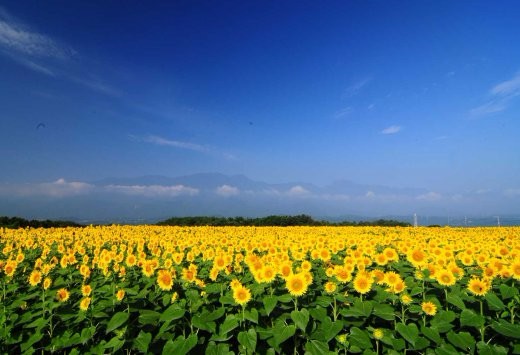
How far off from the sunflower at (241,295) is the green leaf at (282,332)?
1.38 ft

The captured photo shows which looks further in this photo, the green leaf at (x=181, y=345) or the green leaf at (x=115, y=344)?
the green leaf at (x=115, y=344)

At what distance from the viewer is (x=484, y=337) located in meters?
4.19

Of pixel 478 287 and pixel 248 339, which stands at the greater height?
pixel 478 287

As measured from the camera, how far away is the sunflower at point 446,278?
460 cm

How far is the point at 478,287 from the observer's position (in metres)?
4.37

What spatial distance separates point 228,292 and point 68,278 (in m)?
3.38

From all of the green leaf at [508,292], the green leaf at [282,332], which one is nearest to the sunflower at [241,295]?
the green leaf at [282,332]

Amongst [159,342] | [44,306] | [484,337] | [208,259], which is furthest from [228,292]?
[484,337]

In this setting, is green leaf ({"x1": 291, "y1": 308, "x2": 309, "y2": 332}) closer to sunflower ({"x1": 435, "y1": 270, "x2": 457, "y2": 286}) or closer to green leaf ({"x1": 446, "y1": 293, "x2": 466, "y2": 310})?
green leaf ({"x1": 446, "y1": 293, "x2": 466, "y2": 310})

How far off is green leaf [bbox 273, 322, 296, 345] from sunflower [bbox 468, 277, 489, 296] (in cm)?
221

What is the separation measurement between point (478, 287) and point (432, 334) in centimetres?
94

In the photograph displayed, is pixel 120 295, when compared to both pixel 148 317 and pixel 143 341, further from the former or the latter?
pixel 143 341

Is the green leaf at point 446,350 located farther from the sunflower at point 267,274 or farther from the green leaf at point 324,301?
the sunflower at point 267,274

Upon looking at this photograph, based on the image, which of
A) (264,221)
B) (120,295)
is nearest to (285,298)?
(120,295)
